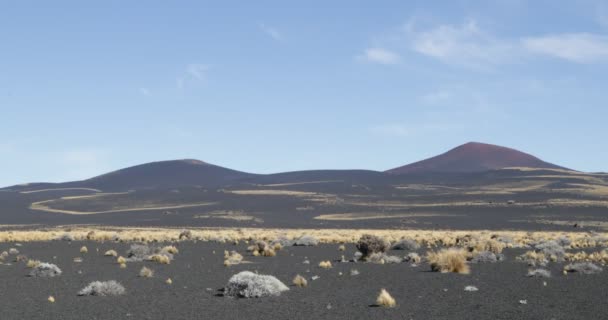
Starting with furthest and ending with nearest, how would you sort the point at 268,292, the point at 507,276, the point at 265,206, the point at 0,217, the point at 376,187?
the point at 376,187 < the point at 265,206 < the point at 0,217 < the point at 507,276 < the point at 268,292

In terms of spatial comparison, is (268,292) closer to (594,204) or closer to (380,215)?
(380,215)

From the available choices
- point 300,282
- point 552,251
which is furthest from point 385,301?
point 552,251

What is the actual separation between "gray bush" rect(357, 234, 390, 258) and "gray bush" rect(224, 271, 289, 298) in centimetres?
1074

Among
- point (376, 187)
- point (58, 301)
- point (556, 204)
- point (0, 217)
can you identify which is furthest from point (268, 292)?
point (376, 187)

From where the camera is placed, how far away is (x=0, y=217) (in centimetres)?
9731

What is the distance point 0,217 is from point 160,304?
293 ft

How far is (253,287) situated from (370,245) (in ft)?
39.1

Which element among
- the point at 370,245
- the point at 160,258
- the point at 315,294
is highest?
the point at 370,245

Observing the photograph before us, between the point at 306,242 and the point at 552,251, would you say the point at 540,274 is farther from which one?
the point at 306,242

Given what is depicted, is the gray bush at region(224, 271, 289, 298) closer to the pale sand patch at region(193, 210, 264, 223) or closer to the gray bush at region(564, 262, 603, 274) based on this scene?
the gray bush at region(564, 262, 603, 274)

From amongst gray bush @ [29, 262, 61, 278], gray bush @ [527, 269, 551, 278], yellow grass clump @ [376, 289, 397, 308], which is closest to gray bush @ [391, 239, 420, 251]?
gray bush @ [527, 269, 551, 278]

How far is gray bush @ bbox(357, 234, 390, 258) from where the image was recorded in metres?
28.9

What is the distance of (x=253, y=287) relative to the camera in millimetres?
17906

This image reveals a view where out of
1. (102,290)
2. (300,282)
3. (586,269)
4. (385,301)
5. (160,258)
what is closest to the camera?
(385,301)
